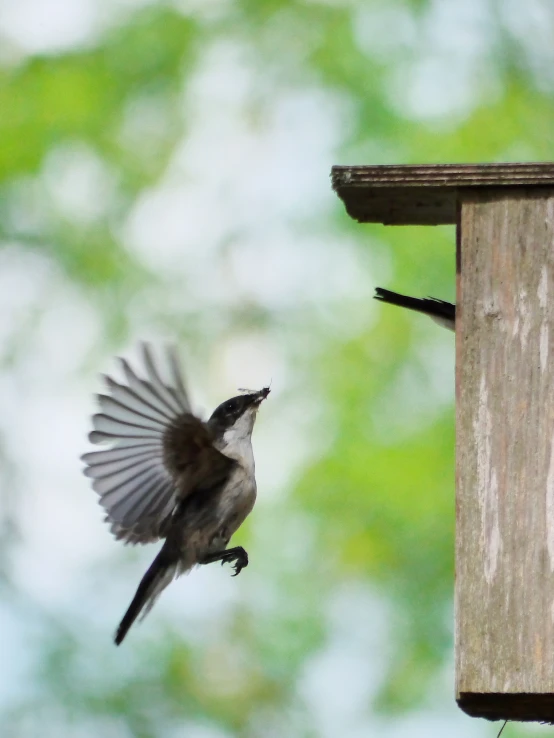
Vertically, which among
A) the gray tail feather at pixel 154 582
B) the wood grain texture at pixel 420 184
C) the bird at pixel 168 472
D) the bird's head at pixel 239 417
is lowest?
the gray tail feather at pixel 154 582

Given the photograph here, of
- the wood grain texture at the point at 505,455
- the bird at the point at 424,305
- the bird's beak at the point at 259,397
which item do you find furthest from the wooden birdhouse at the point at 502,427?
the bird's beak at the point at 259,397

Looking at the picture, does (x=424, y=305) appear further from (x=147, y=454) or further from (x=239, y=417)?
(x=147, y=454)

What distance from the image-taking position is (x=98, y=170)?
27.9 feet

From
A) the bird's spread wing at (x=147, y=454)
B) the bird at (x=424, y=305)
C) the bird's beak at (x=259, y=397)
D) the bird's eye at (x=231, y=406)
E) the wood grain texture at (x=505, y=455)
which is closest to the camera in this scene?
the wood grain texture at (x=505, y=455)

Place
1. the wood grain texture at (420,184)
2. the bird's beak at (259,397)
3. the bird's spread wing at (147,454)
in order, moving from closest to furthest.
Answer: the wood grain texture at (420,184), the bird's spread wing at (147,454), the bird's beak at (259,397)

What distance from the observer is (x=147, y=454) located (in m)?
3.67

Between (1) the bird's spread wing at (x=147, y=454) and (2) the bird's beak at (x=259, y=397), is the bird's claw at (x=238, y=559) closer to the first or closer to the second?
(1) the bird's spread wing at (x=147, y=454)

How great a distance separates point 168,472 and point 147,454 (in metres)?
0.10

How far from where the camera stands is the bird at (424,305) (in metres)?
3.62

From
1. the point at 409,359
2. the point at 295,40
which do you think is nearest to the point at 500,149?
the point at 409,359

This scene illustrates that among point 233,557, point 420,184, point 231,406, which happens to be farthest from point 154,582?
point 420,184

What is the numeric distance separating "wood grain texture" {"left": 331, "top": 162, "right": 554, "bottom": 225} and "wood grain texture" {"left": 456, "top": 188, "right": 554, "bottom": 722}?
38 millimetres

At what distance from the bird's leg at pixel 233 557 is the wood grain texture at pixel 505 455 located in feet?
2.96

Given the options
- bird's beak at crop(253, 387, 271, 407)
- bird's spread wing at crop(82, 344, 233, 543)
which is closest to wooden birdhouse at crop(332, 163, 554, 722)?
bird's spread wing at crop(82, 344, 233, 543)
